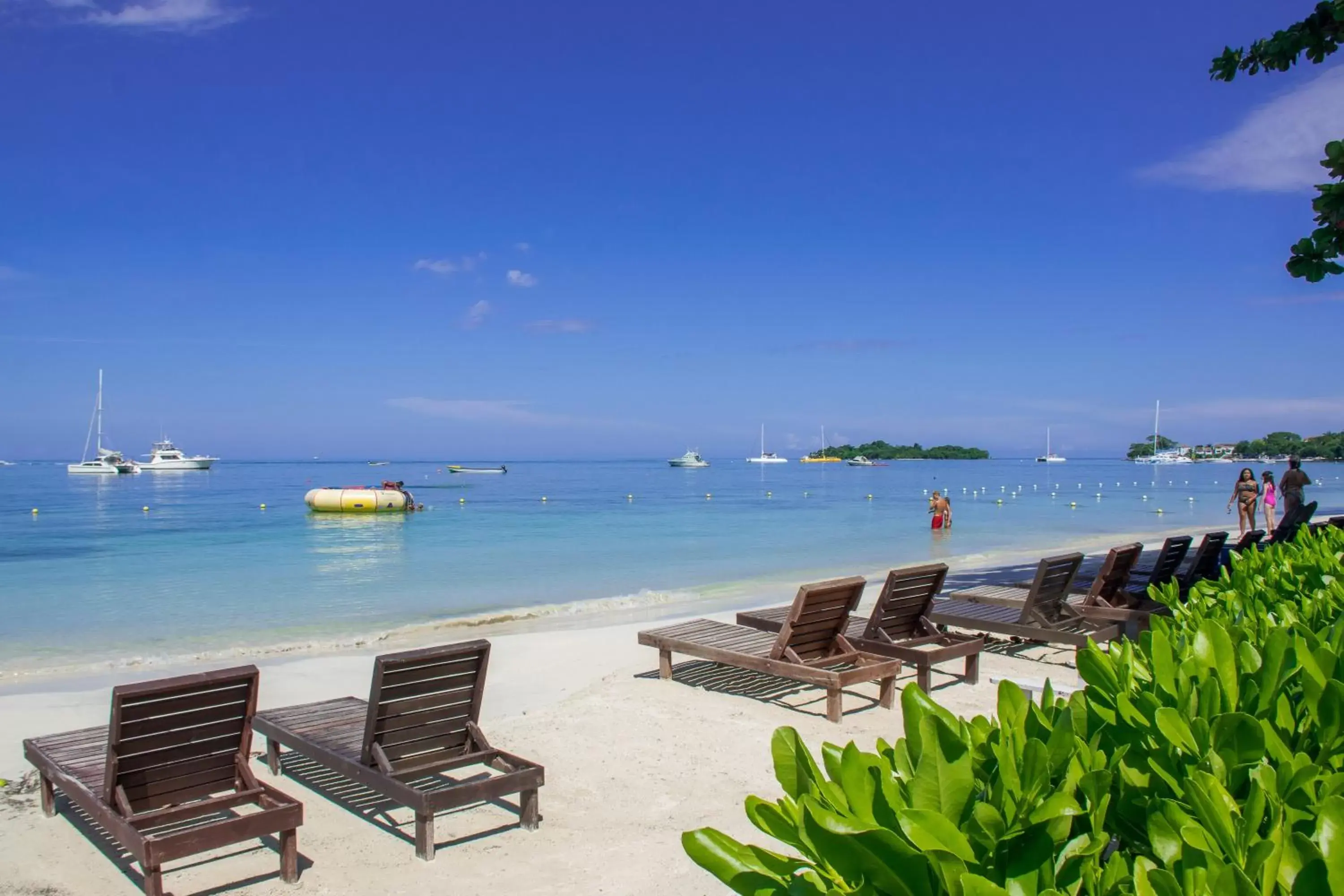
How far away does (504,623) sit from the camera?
14578 mm

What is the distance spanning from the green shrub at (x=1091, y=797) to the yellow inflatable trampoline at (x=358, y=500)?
44063mm

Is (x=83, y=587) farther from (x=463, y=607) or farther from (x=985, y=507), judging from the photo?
(x=985, y=507)

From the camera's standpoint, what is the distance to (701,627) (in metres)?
8.64

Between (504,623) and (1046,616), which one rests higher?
(1046,616)

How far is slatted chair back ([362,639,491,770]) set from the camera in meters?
5.09

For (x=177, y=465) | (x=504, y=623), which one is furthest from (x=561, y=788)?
(x=177, y=465)

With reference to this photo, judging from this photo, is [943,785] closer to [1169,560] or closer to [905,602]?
[905,602]

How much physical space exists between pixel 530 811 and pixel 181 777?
168 centimetres

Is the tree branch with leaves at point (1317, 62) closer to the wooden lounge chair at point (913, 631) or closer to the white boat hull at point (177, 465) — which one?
the wooden lounge chair at point (913, 631)

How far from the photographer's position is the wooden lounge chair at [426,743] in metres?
4.99

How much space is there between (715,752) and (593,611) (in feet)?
30.5

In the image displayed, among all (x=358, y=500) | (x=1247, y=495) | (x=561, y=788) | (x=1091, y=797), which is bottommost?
(x=358, y=500)

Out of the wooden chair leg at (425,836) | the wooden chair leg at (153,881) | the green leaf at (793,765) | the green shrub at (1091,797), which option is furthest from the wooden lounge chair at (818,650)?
the green leaf at (793,765)

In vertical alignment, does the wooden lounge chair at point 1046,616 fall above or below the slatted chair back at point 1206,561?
below
